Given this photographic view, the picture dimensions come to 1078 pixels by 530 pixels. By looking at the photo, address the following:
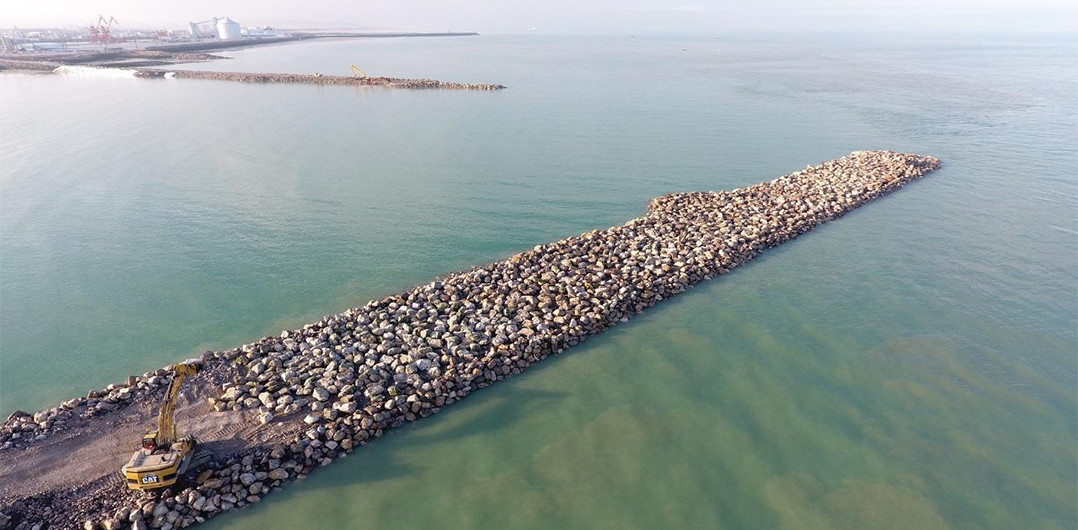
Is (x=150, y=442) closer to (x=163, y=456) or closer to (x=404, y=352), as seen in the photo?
(x=163, y=456)

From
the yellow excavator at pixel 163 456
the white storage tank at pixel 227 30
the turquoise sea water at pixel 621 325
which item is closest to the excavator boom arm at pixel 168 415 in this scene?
the yellow excavator at pixel 163 456

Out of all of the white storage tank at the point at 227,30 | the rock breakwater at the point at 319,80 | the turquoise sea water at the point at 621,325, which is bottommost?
the turquoise sea water at the point at 621,325

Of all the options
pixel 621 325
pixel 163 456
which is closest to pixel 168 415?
pixel 163 456

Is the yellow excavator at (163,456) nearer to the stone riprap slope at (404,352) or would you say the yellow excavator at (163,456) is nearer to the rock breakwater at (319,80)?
the stone riprap slope at (404,352)

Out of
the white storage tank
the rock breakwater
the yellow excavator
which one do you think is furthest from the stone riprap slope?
the white storage tank

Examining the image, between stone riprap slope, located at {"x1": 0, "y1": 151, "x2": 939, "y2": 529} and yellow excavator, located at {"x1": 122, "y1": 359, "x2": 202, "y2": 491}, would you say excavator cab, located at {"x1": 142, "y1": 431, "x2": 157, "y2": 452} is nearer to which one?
yellow excavator, located at {"x1": 122, "y1": 359, "x2": 202, "y2": 491}
